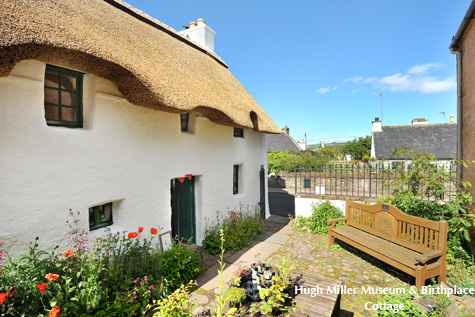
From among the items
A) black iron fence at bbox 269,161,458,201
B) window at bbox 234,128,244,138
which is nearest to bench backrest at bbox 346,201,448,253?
black iron fence at bbox 269,161,458,201

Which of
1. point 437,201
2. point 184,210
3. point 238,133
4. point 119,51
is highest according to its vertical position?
point 119,51

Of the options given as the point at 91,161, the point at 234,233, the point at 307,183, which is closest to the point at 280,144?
the point at 307,183

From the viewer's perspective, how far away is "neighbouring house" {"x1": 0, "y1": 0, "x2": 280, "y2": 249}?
9.49 feet

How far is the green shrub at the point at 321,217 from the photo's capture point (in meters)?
7.27

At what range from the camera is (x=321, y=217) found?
7.39 m

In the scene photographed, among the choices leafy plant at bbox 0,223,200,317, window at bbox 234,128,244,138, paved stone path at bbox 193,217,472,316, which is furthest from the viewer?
window at bbox 234,128,244,138

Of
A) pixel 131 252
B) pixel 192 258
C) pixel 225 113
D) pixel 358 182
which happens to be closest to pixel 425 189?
pixel 358 182

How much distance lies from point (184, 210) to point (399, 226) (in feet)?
15.8

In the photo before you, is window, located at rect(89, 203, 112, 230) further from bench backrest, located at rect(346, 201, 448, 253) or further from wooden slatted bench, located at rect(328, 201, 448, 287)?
bench backrest, located at rect(346, 201, 448, 253)

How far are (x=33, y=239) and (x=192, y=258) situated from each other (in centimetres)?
245

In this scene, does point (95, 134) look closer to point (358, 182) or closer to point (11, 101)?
point (11, 101)

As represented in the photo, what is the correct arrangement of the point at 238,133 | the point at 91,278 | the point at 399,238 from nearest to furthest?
the point at 91,278 → the point at 399,238 → the point at 238,133

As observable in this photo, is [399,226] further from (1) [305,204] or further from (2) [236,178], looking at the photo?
(2) [236,178]

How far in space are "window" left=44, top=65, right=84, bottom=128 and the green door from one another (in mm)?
2676
